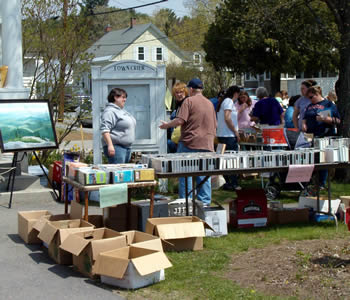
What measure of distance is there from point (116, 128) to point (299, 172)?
2588 mm

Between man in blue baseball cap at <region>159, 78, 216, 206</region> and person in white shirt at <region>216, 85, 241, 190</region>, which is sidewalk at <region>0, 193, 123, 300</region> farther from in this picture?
person in white shirt at <region>216, 85, 241, 190</region>

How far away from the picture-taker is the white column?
11180 mm

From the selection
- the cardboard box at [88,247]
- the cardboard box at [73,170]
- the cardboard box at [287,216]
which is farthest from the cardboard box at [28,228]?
the cardboard box at [287,216]

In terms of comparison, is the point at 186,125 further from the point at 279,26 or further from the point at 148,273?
the point at 279,26

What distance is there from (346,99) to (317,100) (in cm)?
212

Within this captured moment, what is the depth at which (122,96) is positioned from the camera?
28.5 ft

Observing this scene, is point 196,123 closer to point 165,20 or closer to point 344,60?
point 344,60

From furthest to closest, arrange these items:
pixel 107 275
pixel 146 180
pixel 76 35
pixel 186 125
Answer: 1. pixel 76 35
2. pixel 186 125
3. pixel 146 180
4. pixel 107 275

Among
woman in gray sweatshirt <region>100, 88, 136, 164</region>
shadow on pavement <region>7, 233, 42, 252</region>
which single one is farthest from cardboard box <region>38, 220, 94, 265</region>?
woman in gray sweatshirt <region>100, 88, 136, 164</region>

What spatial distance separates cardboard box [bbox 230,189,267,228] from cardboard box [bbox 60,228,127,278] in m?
2.26

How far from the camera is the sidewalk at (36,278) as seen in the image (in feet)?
18.8

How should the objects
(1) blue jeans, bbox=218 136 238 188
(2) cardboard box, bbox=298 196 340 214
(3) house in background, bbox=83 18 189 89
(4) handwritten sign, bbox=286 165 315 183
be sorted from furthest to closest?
(3) house in background, bbox=83 18 189 89, (1) blue jeans, bbox=218 136 238 188, (2) cardboard box, bbox=298 196 340 214, (4) handwritten sign, bbox=286 165 315 183

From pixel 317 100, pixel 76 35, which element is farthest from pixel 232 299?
pixel 76 35

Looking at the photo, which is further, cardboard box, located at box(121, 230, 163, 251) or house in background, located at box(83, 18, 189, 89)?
house in background, located at box(83, 18, 189, 89)
